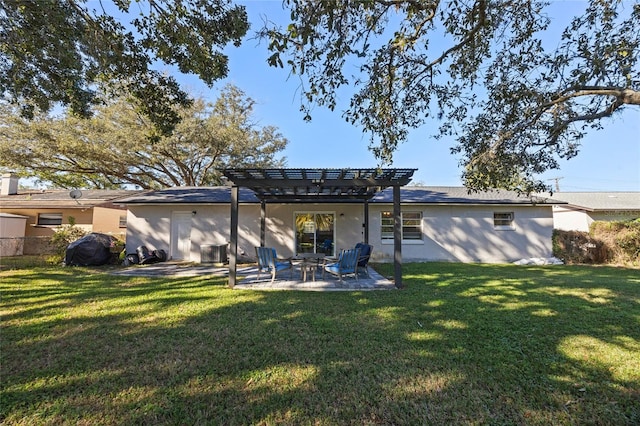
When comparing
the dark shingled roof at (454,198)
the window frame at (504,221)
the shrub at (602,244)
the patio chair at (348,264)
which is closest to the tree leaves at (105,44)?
the patio chair at (348,264)

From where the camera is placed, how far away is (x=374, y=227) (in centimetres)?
1332

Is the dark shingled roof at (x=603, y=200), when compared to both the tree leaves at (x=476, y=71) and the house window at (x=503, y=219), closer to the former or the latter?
the house window at (x=503, y=219)

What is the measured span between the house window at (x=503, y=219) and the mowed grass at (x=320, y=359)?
24.2 feet

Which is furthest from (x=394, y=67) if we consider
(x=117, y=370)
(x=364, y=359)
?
(x=117, y=370)

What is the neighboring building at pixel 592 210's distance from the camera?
18.8m

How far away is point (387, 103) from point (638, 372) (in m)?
4.95

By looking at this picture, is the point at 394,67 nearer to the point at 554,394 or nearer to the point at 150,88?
the point at 554,394

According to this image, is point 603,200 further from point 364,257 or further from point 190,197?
point 190,197

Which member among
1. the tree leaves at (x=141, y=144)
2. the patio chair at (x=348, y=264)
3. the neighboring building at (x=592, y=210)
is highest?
the tree leaves at (x=141, y=144)

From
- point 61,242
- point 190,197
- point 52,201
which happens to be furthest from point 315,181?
point 52,201

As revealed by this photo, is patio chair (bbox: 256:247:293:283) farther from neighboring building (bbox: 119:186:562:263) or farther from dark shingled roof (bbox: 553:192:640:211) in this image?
dark shingled roof (bbox: 553:192:640:211)

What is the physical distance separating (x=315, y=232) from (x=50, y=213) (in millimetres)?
17101

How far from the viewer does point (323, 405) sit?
2.63 metres

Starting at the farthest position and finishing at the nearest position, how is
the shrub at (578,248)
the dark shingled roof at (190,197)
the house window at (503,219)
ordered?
1. the house window at (503,219)
2. the dark shingled roof at (190,197)
3. the shrub at (578,248)
